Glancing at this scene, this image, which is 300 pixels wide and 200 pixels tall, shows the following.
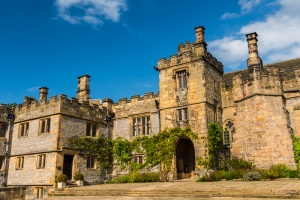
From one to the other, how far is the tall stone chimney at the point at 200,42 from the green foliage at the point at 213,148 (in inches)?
216

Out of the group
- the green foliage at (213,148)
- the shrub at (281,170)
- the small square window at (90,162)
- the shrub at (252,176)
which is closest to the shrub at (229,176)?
the shrub at (252,176)

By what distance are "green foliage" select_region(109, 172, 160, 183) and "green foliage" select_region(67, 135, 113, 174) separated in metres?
2.44

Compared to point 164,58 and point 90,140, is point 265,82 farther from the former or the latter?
point 90,140

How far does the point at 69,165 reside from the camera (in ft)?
72.6

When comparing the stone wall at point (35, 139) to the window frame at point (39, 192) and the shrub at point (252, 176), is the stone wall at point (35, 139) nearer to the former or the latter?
the window frame at point (39, 192)

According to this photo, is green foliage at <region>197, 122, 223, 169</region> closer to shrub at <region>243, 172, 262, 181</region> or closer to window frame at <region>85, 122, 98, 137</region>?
shrub at <region>243, 172, 262, 181</region>

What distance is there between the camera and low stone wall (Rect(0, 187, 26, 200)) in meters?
18.6

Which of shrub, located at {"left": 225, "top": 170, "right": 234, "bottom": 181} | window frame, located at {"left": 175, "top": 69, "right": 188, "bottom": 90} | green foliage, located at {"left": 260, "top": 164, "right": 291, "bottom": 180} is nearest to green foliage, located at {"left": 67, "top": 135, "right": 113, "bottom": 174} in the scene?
window frame, located at {"left": 175, "top": 69, "right": 188, "bottom": 90}


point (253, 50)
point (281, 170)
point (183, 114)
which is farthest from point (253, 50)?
point (281, 170)

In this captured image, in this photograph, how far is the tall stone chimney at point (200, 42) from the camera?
21447 millimetres

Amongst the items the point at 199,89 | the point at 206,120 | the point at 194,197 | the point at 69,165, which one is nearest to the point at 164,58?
the point at 199,89

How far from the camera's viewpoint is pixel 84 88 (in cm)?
2638

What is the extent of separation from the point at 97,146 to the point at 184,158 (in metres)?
7.04

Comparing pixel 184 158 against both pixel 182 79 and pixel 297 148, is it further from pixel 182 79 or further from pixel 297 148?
pixel 297 148
